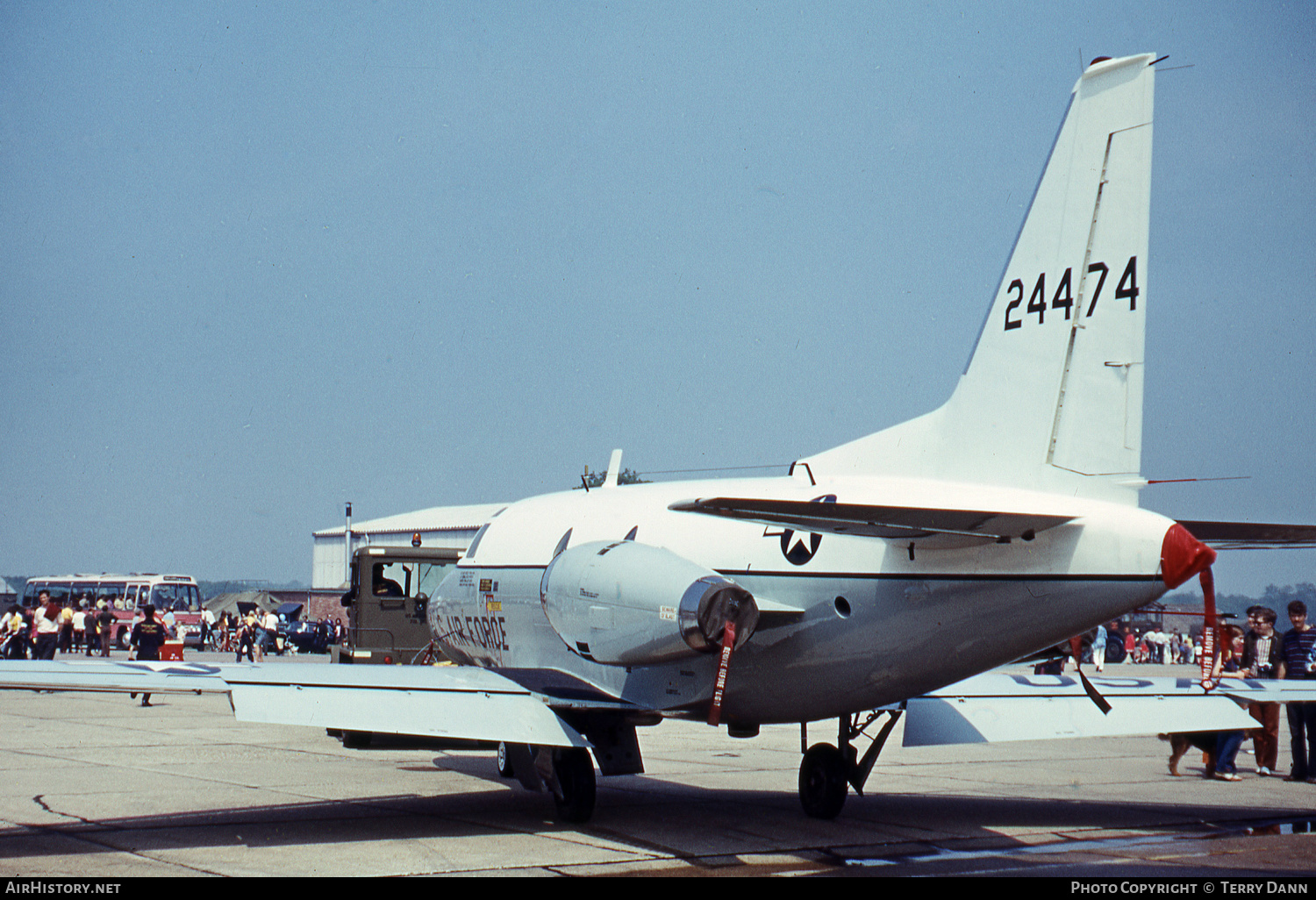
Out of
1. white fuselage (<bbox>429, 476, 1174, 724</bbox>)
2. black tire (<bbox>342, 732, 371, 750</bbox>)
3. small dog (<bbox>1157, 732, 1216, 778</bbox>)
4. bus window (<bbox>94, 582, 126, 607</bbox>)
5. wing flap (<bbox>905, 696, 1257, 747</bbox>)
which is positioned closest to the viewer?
white fuselage (<bbox>429, 476, 1174, 724</bbox>)

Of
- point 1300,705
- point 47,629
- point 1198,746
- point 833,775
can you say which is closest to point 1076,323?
point 833,775

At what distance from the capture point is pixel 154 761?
Result: 17250 millimetres

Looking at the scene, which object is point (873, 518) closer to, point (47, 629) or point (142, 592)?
point (47, 629)

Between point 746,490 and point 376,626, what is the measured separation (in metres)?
12.2

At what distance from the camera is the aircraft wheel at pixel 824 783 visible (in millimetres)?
12859

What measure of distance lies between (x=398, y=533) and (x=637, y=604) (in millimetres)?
61093

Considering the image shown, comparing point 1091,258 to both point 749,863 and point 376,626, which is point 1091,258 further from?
point 376,626

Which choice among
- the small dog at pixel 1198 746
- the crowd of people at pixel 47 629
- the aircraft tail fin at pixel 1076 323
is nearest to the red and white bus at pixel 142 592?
the crowd of people at pixel 47 629

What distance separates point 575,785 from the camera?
495 inches

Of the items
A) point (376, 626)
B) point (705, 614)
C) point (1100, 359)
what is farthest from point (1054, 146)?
point (376, 626)

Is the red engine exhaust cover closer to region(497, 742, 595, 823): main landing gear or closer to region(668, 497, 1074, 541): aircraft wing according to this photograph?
region(668, 497, 1074, 541): aircraft wing

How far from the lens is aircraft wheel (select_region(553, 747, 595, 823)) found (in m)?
12.6

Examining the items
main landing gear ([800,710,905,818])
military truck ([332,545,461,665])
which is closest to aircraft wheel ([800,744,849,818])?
main landing gear ([800,710,905,818])

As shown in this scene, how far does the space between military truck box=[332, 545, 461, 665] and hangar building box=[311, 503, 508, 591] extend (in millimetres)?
31914
